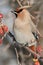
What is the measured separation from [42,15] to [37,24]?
0.07 metres

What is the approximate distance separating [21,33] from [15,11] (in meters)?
0.15

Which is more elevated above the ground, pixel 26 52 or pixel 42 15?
pixel 42 15

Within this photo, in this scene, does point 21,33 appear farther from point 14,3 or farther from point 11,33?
point 14,3

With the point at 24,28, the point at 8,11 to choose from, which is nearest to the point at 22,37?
the point at 24,28

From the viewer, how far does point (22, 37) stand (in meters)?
1.22

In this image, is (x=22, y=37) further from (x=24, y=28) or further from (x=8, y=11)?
(x=8, y=11)

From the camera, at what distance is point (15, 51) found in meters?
1.27

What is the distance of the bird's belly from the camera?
1214mm

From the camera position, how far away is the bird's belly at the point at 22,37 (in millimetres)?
1214

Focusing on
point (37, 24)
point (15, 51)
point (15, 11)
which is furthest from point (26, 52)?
point (15, 11)

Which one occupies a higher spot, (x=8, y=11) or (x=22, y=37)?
(x=8, y=11)

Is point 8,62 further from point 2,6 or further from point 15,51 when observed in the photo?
point 2,6

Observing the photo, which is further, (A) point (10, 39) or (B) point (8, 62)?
(B) point (8, 62)

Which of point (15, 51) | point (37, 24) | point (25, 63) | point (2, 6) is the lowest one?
point (25, 63)
